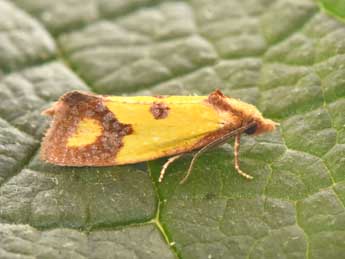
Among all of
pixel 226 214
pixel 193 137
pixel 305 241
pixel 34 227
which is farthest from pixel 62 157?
pixel 305 241

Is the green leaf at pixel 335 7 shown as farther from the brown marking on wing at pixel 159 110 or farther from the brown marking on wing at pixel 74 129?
the brown marking on wing at pixel 74 129

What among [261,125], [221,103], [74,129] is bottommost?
[74,129]

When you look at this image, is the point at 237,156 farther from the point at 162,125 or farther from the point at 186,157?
the point at 162,125

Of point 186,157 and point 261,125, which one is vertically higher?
point 261,125

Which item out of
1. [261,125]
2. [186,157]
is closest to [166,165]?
[186,157]

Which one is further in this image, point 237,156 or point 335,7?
point 335,7

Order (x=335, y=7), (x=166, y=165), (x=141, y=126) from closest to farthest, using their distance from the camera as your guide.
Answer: (x=166, y=165), (x=141, y=126), (x=335, y=7)

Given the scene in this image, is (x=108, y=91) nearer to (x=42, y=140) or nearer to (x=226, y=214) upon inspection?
(x=42, y=140)

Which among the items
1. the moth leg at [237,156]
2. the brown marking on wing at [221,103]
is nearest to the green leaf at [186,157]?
the moth leg at [237,156]
